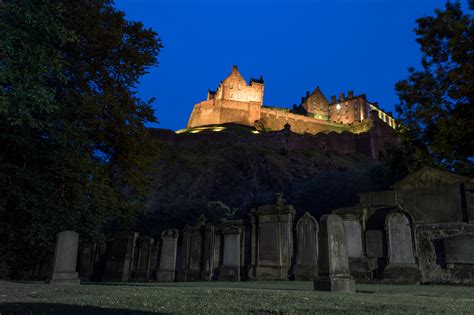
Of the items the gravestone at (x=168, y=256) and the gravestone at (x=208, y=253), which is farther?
the gravestone at (x=168, y=256)

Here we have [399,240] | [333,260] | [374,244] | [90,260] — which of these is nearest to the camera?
[333,260]

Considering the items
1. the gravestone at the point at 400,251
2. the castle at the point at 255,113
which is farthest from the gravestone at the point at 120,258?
the castle at the point at 255,113

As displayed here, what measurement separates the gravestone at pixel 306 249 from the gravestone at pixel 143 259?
632 cm

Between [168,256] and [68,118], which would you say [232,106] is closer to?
[168,256]

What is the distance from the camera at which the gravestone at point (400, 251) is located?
918 centimetres

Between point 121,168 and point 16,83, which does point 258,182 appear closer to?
point 121,168

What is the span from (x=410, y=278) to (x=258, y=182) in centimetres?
3261

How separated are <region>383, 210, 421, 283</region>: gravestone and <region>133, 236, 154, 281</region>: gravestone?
8.90 meters

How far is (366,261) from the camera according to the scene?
9875 mm

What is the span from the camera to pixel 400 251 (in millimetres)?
9562

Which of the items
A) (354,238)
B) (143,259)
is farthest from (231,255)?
(354,238)

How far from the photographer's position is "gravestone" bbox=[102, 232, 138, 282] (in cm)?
1343

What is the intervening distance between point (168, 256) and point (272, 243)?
4489mm

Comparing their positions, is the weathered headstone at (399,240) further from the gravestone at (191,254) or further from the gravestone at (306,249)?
the gravestone at (191,254)
